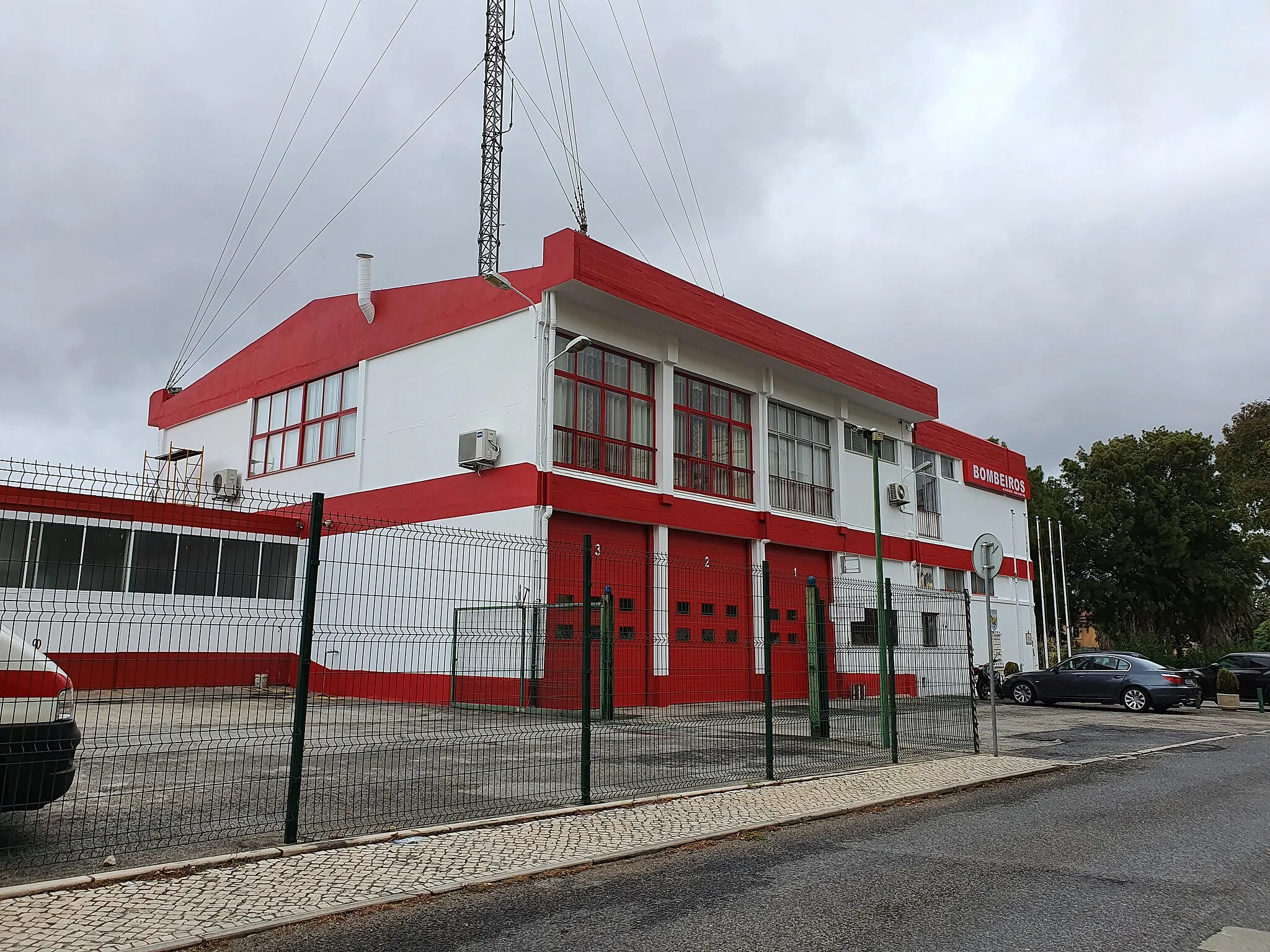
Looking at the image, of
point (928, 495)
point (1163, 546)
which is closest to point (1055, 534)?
point (1163, 546)

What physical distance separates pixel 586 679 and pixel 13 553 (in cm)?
466

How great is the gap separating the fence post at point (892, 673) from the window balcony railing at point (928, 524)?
20111mm

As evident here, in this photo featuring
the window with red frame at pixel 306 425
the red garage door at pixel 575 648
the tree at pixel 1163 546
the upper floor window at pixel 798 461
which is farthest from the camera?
the tree at pixel 1163 546

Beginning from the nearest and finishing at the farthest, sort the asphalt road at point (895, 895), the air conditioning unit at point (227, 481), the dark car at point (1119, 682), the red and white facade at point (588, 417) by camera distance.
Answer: the asphalt road at point (895, 895) < the red and white facade at point (588, 417) < the dark car at point (1119, 682) < the air conditioning unit at point (227, 481)

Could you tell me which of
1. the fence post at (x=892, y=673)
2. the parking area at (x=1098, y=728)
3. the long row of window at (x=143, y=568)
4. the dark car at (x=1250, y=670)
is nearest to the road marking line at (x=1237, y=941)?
the long row of window at (x=143, y=568)

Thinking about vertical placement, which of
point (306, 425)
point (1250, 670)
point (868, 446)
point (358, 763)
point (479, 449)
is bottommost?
point (358, 763)

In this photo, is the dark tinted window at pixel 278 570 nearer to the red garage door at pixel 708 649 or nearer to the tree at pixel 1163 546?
the red garage door at pixel 708 649

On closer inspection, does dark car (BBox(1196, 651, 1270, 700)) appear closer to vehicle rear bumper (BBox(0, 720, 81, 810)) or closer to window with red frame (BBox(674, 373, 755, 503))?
window with red frame (BBox(674, 373, 755, 503))

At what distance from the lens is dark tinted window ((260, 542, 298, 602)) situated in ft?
22.9

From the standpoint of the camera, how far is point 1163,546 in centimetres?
4659

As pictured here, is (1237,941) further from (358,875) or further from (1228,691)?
(1228,691)

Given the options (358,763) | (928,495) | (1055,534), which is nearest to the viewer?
(358,763)

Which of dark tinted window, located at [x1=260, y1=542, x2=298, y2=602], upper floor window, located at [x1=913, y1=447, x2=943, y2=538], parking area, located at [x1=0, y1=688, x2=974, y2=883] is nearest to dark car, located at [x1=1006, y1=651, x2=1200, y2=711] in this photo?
upper floor window, located at [x1=913, y1=447, x2=943, y2=538]

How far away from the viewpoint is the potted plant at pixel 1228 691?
23688 mm
